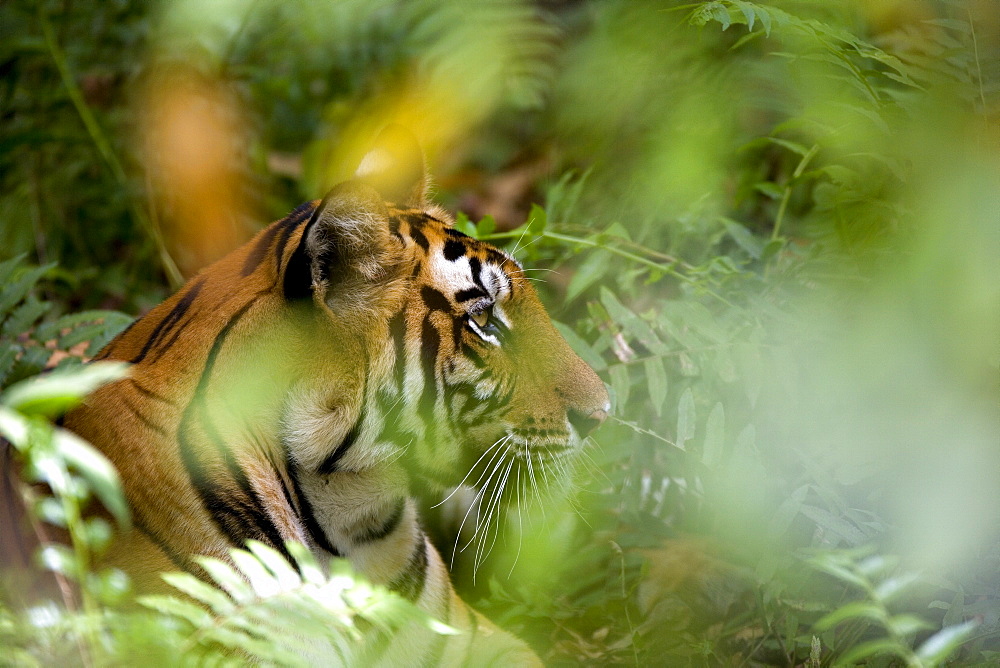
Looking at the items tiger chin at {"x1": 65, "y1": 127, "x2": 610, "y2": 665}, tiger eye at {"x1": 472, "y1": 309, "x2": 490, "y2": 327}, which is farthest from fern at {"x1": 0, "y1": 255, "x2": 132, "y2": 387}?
tiger eye at {"x1": 472, "y1": 309, "x2": 490, "y2": 327}

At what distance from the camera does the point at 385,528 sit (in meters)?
1.88

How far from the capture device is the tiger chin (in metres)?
1.56

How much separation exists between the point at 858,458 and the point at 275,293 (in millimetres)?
1199

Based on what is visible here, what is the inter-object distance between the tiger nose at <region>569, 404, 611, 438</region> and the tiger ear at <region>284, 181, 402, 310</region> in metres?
0.49

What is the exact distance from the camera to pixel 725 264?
232cm

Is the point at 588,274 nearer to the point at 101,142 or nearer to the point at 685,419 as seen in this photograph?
the point at 685,419

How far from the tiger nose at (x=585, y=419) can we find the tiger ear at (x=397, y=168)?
61 centimetres

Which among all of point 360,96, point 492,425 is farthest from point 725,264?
point 360,96

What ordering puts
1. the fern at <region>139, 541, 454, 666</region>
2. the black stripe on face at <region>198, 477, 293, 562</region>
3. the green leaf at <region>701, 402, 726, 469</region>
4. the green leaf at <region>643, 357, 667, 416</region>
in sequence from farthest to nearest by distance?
the green leaf at <region>643, 357, 667, 416</region>
the green leaf at <region>701, 402, 726, 469</region>
the black stripe on face at <region>198, 477, 293, 562</region>
the fern at <region>139, 541, 454, 666</region>

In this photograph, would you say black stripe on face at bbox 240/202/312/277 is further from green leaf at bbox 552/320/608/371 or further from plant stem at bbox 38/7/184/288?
plant stem at bbox 38/7/184/288

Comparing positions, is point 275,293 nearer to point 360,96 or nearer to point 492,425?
point 492,425

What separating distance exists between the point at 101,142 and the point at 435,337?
7.88 feet

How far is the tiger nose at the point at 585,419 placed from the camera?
1879mm

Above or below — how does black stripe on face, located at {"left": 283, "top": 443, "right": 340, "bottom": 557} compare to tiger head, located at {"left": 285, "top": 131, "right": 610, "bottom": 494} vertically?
below
